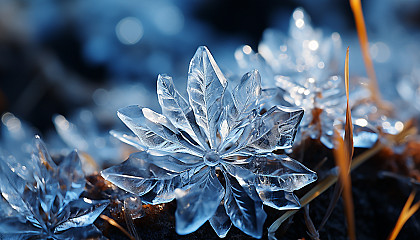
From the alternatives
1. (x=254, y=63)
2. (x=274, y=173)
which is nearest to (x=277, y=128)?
(x=274, y=173)

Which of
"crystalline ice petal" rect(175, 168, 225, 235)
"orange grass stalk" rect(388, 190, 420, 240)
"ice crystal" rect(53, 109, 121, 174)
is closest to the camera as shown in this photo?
"crystalline ice petal" rect(175, 168, 225, 235)

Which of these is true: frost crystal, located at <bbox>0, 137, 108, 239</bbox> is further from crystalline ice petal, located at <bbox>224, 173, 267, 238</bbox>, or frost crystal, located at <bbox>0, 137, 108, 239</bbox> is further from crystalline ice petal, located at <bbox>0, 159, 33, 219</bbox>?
crystalline ice petal, located at <bbox>224, 173, 267, 238</bbox>

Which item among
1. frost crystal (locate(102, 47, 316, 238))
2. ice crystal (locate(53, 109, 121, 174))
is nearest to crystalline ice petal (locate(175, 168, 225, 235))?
frost crystal (locate(102, 47, 316, 238))

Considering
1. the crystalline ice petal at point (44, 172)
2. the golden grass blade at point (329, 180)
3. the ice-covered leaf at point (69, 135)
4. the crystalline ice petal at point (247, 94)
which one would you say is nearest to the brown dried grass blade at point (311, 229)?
the golden grass blade at point (329, 180)

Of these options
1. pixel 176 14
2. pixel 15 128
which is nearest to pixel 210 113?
pixel 15 128

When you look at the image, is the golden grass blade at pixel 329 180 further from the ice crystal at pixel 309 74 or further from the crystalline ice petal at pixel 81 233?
the crystalline ice petal at pixel 81 233

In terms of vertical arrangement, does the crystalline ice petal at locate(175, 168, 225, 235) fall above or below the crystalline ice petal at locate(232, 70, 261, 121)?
below

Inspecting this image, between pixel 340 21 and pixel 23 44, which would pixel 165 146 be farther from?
pixel 340 21
